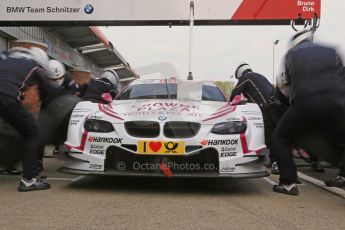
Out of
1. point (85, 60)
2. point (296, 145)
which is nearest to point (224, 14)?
point (296, 145)

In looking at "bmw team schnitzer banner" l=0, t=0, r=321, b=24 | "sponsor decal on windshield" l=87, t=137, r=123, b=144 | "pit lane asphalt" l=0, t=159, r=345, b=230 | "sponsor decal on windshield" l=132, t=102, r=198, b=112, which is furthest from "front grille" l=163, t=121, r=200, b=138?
"bmw team schnitzer banner" l=0, t=0, r=321, b=24

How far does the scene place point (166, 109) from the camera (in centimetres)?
557

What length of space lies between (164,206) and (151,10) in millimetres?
8041

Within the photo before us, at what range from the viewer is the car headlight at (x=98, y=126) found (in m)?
5.26

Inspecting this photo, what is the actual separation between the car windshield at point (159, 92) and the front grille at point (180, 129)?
57.4 inches

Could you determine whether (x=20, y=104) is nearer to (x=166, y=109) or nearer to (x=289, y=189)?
(x=166, y=109)

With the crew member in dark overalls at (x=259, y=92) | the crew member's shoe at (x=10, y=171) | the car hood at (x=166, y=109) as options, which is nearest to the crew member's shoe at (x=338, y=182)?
the car hood at (x=166, y=109)

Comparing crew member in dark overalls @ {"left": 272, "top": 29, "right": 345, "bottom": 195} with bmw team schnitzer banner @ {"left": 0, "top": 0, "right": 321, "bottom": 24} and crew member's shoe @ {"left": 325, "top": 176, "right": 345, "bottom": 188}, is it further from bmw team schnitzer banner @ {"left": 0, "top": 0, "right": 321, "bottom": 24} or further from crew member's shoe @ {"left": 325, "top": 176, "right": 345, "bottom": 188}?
bmw team schnitzer banner @ {"left": 0, "top": 0, "right": 321, "bottom": 24}

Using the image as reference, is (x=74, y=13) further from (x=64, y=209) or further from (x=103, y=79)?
(x=64, y=209)

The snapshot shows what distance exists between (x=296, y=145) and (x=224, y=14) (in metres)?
6.72

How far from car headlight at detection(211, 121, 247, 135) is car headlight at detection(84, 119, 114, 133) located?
1.10 metres

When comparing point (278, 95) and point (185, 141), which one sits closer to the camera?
point (185, 141)

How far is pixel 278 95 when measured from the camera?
6.14 metres

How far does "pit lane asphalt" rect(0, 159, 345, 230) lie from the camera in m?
3.91
